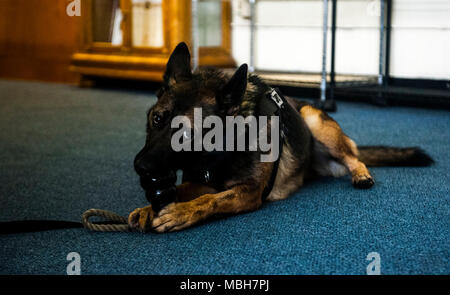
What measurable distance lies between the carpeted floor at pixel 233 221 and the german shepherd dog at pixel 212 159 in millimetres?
53

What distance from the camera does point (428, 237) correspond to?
4.91 ft

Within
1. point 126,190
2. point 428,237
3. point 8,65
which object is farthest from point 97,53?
point 428,237

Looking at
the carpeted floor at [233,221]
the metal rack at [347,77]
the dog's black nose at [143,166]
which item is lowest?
the carpeted floor at [233,221]

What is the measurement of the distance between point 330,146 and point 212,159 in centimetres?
77

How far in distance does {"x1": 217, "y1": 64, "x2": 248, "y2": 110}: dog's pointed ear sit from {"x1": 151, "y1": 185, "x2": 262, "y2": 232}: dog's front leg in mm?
285

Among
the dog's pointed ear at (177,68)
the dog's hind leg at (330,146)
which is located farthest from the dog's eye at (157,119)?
the dog's hind leg at (330,146)

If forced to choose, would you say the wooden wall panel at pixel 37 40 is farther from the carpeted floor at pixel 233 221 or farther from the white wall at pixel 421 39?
the white wall at pixel 421 39

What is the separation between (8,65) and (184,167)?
20.1ft

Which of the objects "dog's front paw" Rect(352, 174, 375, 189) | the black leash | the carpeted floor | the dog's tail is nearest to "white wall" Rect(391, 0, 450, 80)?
the carpeted floor

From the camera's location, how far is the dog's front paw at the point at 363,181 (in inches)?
81.4

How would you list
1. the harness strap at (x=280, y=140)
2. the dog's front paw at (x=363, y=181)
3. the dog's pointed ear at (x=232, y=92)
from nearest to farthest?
the dog's pointed ear at (x=232, y=92) < the harness strap at (x=280, y=140) < the dog's front paw at (x=363, y=181)

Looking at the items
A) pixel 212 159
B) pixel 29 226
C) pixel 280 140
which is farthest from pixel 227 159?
pixel 29 226

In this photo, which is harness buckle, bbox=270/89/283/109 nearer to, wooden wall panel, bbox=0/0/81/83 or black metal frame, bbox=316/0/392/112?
black metal frame, bbox=316/0/392/112

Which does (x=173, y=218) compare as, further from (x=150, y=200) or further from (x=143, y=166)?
(x=143, y=166)
